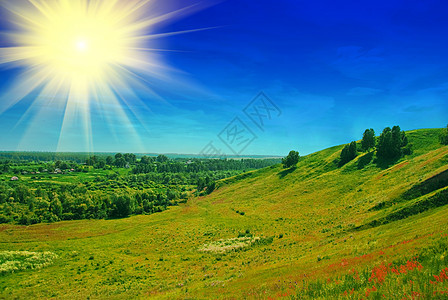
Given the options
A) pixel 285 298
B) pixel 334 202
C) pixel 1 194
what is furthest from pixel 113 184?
pixel 285 298

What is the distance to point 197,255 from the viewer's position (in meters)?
39.3

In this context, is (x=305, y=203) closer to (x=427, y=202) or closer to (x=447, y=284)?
(x=427, y=202)

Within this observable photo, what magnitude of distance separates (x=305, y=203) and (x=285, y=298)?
2467 inches

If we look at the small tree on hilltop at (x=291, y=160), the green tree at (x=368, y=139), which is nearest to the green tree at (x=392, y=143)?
the green tree at (x=368, y=139)

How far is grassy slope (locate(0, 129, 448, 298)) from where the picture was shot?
19328 mm

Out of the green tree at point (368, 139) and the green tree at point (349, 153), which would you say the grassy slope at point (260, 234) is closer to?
the green tree at point (349, 153)

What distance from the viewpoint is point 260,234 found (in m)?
47.9

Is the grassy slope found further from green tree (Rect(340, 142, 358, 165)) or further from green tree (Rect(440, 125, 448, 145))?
green tree (Rect(340, 142, 358, 165))

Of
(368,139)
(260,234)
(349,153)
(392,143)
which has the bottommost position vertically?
(260,234)

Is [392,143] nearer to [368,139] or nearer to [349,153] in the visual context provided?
[368,139]

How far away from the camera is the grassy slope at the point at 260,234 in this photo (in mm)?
19328

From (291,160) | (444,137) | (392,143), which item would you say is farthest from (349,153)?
(291,160)

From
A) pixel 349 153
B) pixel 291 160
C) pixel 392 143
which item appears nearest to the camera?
pixel 392 143

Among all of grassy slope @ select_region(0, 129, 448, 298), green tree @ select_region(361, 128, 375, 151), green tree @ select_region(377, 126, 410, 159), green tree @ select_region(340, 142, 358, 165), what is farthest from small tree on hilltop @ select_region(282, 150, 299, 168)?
green tree @ select_region(377, 126, 410, 159)
